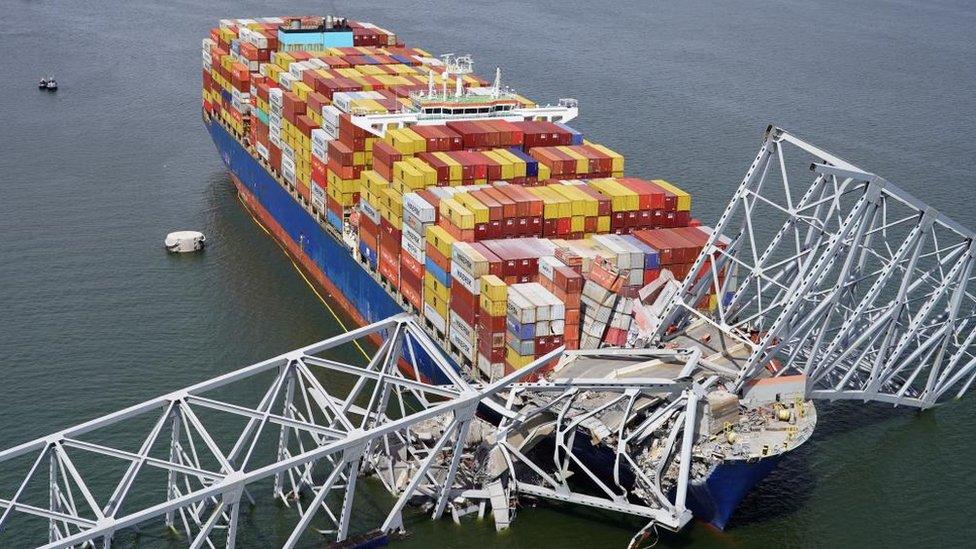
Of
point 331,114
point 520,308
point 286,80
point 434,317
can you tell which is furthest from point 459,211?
point 286,80

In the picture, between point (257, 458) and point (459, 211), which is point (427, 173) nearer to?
point (459, 211)

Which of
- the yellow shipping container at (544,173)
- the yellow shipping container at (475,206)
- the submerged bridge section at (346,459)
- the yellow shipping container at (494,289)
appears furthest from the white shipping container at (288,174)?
the yellow shipping container at (494,289)

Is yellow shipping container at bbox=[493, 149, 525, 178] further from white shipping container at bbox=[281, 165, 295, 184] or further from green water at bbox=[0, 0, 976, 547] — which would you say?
white shipping container at bbox=[281, 165, 295, 184]

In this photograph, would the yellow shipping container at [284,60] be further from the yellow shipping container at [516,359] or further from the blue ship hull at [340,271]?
the yellow shipping container at [516,359]

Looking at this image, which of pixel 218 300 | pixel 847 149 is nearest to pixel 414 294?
pixel 218 300

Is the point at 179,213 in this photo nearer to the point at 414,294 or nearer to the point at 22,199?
the point at 22,199

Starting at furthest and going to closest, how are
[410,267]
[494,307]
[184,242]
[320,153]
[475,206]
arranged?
[184,242]
[320,153]
[410,267]
[475,206]
[494,307]
